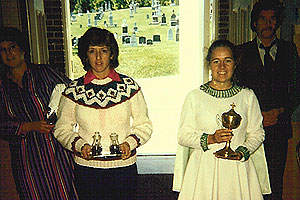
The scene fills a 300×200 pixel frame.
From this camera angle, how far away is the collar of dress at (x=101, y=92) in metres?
1.82

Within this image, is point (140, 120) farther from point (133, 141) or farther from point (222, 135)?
point (222, 135)

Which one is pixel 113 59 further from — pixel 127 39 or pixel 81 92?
pixel 127 39

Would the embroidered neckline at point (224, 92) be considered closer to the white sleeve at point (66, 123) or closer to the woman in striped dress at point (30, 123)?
the white sleeve at point (66, 123)

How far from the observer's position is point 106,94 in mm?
1837

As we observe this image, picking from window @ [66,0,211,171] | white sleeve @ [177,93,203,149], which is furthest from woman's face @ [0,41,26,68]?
window @ [66,0,211,171]

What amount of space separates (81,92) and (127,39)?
9.12 ft

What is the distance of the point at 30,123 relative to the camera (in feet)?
7.14

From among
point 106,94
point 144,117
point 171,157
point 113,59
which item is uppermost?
point 113,59

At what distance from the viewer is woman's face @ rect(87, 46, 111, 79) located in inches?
71.1

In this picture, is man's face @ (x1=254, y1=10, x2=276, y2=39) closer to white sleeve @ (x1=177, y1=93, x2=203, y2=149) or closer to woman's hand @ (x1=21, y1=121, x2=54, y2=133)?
white sleeve @ (x1=177, y1=93, x2=203, y2=149)

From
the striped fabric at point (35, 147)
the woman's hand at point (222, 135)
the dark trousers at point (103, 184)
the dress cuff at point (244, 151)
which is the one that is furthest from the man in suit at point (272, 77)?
the striped fabric at point (35, 147)

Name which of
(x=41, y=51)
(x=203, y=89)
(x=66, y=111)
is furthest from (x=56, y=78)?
(x=41, y=51)

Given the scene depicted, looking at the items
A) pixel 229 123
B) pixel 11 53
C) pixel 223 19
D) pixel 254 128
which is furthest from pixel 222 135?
pixel 223 19

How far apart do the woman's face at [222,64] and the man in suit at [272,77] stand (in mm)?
506
